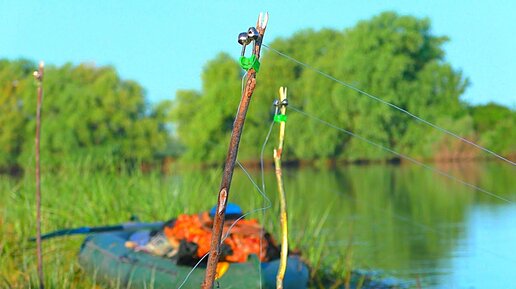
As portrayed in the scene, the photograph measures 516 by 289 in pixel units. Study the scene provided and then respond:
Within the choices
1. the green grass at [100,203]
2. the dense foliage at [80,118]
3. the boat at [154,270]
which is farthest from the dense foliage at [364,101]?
the boat at [154,270]

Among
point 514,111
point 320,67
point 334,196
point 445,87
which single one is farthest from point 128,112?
point 334,196

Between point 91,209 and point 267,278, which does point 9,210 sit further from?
point 267,278

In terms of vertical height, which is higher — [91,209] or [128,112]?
[128,112]

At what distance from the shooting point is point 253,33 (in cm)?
324

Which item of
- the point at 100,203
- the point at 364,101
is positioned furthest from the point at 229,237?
the point at 364,101

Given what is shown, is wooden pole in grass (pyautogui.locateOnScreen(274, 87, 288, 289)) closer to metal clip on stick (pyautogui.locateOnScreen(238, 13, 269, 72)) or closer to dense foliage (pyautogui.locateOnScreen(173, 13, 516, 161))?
metal clip on stick (pyautogui.locateOnScreen(238, 13, 269, 72))

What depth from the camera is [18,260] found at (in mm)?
9711

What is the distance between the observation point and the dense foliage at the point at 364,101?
4325 cm

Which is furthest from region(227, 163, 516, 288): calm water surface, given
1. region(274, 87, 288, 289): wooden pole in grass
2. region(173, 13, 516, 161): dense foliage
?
region(173, 13, 516, 161): dense foliage

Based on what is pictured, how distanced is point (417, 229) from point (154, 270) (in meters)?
10.1

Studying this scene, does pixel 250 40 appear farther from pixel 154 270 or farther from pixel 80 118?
pixel 80 118

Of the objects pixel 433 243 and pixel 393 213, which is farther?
pixel 393 213

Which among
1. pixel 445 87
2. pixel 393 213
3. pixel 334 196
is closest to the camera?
pixel 393 213

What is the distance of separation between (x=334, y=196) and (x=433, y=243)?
9398 millimetres
